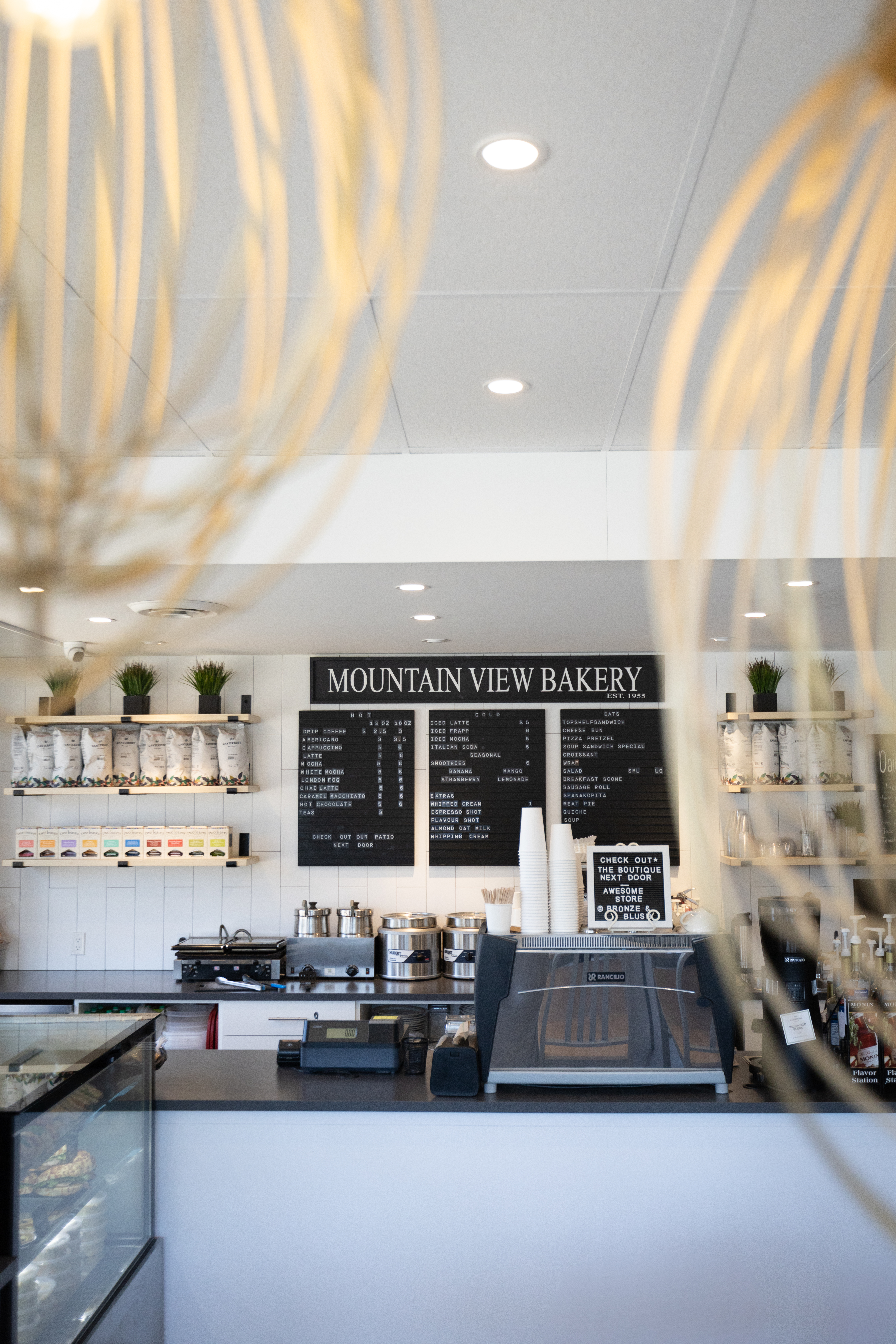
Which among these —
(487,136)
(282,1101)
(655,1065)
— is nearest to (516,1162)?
(655,1065)

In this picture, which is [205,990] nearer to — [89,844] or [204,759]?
[89,844]

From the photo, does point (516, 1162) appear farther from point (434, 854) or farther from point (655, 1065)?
point (434, 854)

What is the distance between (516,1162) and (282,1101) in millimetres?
596

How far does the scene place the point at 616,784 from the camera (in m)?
5.00

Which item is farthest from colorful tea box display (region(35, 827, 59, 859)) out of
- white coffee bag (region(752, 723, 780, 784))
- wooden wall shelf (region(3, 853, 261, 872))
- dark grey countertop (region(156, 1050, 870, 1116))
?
white coffee bag (region(752, 723, 780, 784))

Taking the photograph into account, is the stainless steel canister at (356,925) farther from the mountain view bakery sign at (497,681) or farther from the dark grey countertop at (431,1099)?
the dark grey countertop at (431,1099)

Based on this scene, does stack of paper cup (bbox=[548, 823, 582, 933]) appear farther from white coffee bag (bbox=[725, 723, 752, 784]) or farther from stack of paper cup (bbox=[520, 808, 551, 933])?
white coffee bag (bbox=[725, 723, 752, 784])

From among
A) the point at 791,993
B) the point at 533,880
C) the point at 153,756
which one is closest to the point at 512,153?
the point at 533,880

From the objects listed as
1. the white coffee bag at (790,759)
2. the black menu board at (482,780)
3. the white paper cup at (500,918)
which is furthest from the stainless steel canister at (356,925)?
the white paper cup at (500,918)

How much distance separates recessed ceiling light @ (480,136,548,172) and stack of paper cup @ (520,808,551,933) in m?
1.53

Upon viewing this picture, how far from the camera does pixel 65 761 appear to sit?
4.87m

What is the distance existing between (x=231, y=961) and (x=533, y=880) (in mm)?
2330

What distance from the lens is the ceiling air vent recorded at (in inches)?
13.5

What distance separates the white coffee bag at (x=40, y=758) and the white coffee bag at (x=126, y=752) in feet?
0.93
